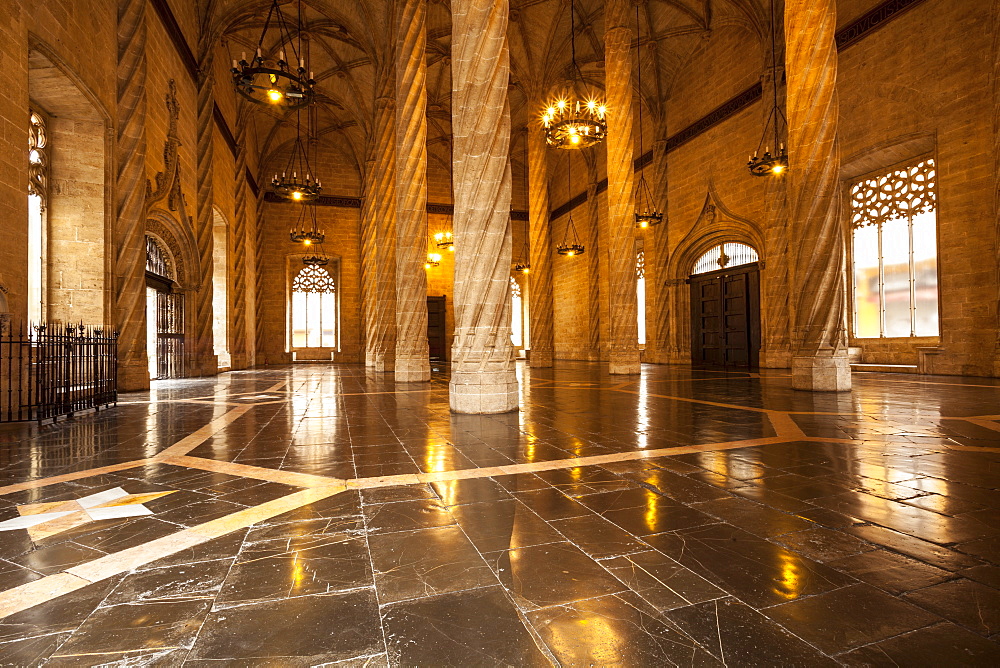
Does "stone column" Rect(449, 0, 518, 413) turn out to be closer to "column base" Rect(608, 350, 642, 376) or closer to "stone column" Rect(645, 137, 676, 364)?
"column base" Rect(608, 350, 642, 376)

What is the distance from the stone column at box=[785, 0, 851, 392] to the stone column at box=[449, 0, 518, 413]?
17.9ft

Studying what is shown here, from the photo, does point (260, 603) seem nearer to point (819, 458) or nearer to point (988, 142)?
point (819, 458)

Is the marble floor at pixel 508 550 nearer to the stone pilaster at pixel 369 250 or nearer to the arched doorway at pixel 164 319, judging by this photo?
the arched doorway at pixel 164 319

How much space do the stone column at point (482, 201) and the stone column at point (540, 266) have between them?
10.9m

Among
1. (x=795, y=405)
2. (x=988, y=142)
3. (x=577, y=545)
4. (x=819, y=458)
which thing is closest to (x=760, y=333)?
(x=988, y=142)

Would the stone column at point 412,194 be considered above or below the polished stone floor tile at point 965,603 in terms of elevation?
above

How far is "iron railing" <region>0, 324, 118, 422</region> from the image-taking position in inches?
248

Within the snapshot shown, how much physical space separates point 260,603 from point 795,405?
23.1 feet

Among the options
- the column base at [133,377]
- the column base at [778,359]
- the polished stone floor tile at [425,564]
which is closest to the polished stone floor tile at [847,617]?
the polished stone floor tile at [425,564]

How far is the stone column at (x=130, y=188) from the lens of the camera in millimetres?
10203

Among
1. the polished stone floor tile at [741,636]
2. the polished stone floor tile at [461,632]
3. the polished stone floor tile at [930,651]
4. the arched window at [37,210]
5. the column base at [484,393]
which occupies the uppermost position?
the arched window at [37,210]

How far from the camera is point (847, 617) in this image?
1.65 m

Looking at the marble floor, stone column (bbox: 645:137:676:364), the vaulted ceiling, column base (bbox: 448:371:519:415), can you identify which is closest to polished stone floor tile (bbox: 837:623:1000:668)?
the marble floor

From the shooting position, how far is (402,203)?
1321 cm
